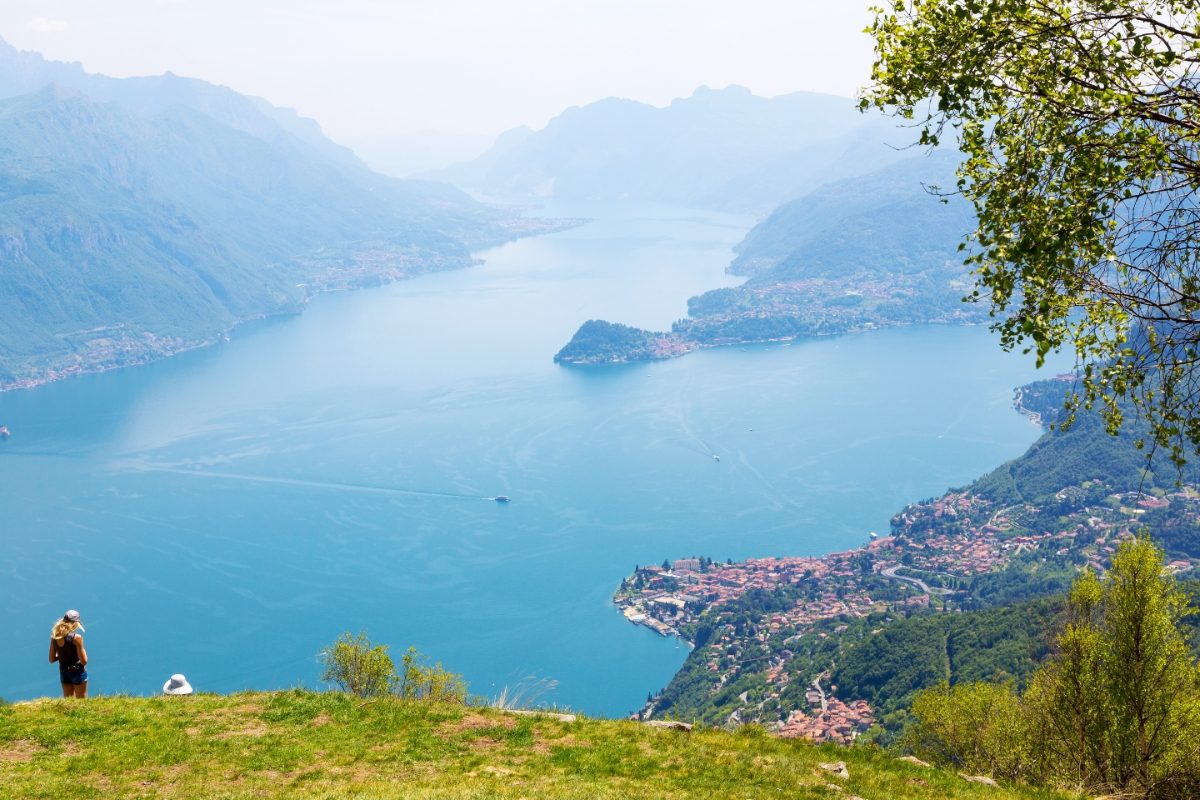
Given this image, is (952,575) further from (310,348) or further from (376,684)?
(310,348)

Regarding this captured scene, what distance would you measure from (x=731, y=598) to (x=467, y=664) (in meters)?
15.9

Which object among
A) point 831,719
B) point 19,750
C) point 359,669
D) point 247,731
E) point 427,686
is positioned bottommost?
point 831,719

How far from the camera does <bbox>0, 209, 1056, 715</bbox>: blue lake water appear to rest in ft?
172

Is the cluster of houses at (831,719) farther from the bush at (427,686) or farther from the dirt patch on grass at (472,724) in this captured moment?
the dirt patch on grass at (472,724)

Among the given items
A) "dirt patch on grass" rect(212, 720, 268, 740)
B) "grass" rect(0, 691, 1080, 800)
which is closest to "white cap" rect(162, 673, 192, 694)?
"grass" rect(0, 691, 1080, 800)

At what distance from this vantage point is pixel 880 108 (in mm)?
7172

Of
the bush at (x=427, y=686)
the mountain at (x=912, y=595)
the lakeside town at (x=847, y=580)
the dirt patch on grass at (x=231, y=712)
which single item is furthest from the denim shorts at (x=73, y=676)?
the lakeside town at (x=847, y=580)

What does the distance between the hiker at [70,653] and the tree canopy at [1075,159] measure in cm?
1097

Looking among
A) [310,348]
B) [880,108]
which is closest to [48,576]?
[880,108]

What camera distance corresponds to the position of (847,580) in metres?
56.8

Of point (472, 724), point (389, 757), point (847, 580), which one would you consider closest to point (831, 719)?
point (847, 580)

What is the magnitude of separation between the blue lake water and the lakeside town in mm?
2576

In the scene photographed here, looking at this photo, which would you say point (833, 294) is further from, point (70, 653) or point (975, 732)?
point (70, 653)

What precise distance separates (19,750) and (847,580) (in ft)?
171
